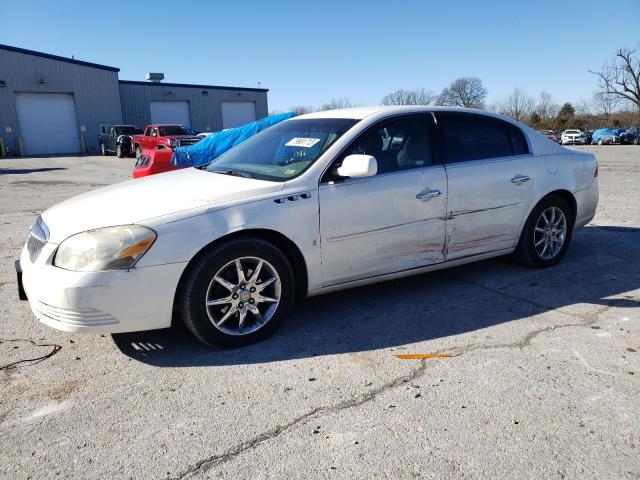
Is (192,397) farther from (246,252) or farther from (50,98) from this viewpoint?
(50,98)

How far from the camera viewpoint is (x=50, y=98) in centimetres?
3412

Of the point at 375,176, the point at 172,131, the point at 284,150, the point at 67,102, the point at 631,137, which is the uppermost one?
the point at 67,102

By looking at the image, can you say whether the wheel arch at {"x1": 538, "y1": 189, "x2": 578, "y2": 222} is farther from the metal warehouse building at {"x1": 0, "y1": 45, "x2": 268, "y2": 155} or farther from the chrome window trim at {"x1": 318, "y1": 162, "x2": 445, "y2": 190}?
the metal warehouse building at {"x1": 0, "y1": 45, "x2": 268, "y2": 155}

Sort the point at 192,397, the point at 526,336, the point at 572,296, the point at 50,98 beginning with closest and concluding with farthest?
the point at 192,397 → the point at 526,336 → the point at 572,296 → the point at 50,98

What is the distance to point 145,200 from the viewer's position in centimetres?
330

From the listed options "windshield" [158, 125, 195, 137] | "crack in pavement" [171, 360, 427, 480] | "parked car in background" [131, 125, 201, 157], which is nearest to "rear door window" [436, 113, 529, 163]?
"crack in pavement" [171, 360, 427, 480]

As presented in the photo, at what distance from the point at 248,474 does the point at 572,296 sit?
124 inches

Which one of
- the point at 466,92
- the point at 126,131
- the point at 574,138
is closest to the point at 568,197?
the point at 126,131

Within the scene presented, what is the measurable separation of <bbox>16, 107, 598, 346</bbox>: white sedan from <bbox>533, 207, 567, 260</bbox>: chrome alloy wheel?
0.8 inches

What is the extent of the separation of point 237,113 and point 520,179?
43.6 meters

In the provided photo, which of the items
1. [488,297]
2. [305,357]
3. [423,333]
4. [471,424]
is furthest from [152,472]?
[488,297]

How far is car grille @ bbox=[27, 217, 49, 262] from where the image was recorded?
3.13m

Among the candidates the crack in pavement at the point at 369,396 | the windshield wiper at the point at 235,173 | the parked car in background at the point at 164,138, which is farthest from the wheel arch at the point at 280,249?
the parked car in background at the point at 164,138

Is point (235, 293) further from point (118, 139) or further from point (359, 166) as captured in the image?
point (118, 139)
